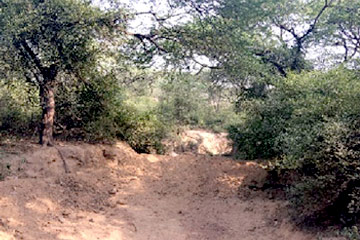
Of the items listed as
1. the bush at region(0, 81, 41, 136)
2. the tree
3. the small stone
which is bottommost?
the small stone

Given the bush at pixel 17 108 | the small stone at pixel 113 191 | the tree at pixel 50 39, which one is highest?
the tree at pixel 50 39

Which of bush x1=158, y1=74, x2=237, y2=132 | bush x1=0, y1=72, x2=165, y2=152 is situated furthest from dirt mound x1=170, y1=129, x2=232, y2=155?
bush x1=0, y1=72, x2=165, y2=152

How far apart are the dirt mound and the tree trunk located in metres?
9.22

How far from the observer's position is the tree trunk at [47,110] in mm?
9086

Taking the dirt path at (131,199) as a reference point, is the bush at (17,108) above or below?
above

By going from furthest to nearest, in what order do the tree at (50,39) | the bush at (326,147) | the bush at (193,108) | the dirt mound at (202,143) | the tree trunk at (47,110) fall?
the bush at (193,108) → the dirt mound at (202,143) → the tree trunk at (47,110) → the tree at (50,39) → the bush at (326,147)

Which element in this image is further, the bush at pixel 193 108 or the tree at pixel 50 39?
the bush at pixel 193 108

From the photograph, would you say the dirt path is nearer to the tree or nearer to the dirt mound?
the tree

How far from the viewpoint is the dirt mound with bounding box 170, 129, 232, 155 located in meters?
18.5

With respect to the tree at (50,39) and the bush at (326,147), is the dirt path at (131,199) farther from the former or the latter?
the tree at (50,39)

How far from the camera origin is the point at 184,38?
30.5 ft

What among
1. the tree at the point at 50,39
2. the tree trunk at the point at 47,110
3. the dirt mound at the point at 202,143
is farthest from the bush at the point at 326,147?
the dirt mound at the point at 202,143

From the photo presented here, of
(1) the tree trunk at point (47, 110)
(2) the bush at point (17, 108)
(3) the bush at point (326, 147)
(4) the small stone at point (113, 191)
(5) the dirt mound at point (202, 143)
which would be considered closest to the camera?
(3) the bush at point (326, 147)

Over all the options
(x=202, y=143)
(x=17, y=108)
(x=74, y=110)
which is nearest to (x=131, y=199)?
(x=74, y=110)
